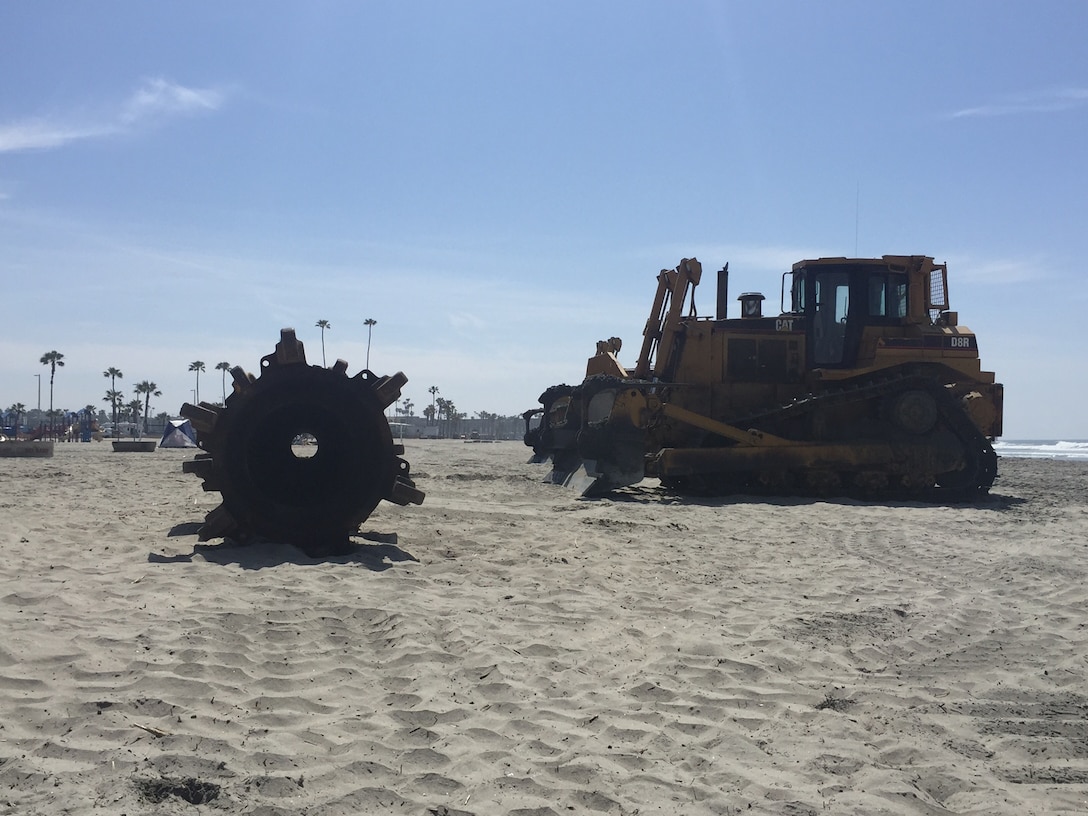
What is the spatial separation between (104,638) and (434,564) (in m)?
2.78

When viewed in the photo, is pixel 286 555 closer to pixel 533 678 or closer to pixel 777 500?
pixel 533 678

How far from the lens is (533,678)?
14.8 feet

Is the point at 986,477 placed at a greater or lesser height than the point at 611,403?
lesser

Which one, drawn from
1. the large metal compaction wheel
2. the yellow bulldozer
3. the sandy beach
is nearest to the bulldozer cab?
the yellow bulldozer

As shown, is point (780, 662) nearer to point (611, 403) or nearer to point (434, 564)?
point (434, 564)

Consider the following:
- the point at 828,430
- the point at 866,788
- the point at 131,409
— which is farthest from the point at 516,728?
the point at 131,409

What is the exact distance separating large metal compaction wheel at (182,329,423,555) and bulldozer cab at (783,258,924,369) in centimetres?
864

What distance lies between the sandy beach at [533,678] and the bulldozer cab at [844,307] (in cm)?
665

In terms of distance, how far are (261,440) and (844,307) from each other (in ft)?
32.2

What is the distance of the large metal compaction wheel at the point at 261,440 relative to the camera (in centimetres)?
757

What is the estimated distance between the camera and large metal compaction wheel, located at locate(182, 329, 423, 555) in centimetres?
757

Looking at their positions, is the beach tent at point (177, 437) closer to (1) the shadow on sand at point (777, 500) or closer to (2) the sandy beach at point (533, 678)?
(1) the shadow on sand at point (777, 500)

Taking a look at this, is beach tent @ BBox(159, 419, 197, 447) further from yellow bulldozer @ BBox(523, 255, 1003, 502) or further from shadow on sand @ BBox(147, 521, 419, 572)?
shadow on sand @ BBox(147, 521, 419, 572)

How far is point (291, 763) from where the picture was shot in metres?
3.51
